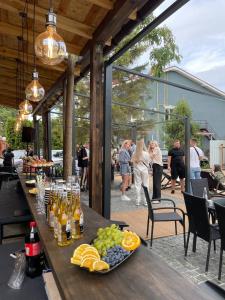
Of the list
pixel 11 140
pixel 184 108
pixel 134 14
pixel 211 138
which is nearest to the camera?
pixel 134 14

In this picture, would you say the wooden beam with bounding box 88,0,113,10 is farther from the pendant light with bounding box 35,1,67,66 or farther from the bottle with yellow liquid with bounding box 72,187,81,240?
the bottle with yellow liquid with bounding box 72,187,81,240

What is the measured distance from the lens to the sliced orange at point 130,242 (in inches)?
58.2

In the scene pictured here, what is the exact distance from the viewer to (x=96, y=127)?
3863 millimetres

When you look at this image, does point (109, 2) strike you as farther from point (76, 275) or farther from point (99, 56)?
point (76, 275)

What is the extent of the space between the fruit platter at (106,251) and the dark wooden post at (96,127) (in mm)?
2302

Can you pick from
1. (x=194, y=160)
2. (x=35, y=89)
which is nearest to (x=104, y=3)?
(x=35, y=89)

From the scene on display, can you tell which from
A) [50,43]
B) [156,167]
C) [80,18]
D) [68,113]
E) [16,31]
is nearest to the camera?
[50,43]

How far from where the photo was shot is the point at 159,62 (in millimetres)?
10547

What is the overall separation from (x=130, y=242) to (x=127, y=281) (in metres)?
0.31

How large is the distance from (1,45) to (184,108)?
1292 cm

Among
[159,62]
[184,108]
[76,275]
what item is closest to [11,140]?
[184,108]

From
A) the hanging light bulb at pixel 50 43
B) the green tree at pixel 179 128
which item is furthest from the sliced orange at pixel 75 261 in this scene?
the green tree at pixel 179 128

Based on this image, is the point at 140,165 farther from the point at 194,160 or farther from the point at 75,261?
the point at 75,261

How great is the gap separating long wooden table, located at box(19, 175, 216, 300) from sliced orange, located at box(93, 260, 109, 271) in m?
0.03
